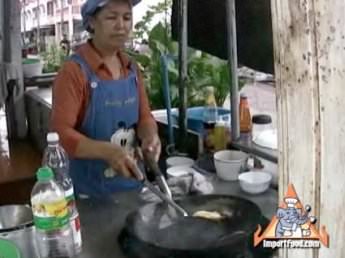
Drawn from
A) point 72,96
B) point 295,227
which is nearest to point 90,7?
point 72,96

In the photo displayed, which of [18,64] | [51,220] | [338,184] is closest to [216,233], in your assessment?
[51,220]

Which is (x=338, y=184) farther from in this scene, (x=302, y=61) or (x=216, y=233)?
(x=216, y=233)

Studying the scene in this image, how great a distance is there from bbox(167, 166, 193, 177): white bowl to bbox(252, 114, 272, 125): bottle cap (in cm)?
33

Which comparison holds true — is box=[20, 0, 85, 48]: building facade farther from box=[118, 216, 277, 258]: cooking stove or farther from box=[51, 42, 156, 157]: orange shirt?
box=[118, 216, 277, 258]: cooking stove

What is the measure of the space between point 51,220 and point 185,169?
2.28 ft

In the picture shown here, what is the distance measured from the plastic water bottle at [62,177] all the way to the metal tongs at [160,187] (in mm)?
216

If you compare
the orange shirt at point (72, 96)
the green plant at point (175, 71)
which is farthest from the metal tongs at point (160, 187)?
the green plant at point (175, 71)

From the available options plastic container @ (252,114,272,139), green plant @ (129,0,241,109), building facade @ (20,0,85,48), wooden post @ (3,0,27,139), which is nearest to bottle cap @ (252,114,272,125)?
plastic container @ (252,114,272,139)

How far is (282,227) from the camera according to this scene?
2.34ft

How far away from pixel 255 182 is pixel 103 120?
0.54m

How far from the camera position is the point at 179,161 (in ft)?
5.86

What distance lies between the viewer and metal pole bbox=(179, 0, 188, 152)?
6.49 feet

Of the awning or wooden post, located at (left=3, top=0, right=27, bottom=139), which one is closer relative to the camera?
the awning

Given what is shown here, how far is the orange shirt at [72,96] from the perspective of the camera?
59.3 inches
